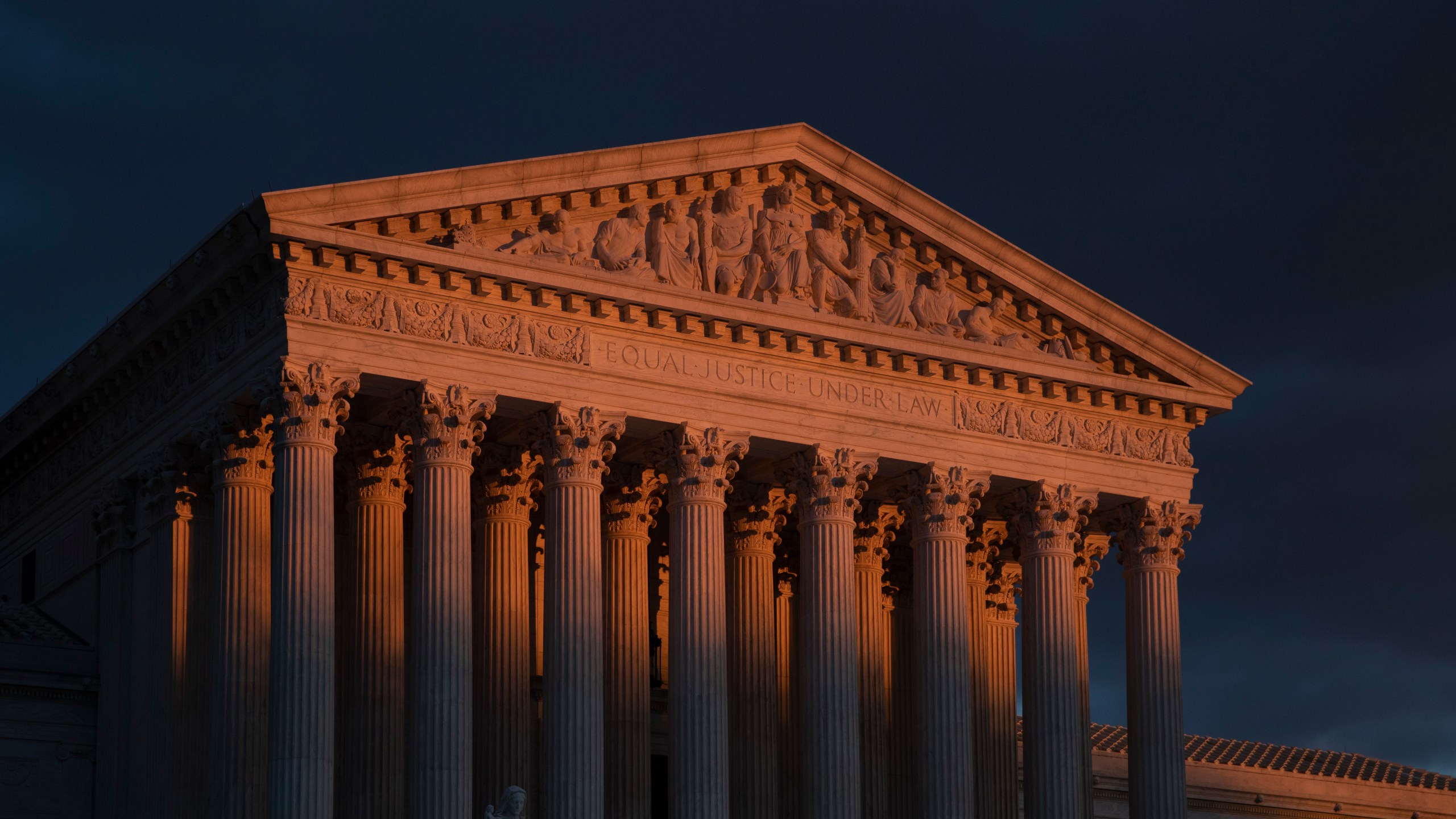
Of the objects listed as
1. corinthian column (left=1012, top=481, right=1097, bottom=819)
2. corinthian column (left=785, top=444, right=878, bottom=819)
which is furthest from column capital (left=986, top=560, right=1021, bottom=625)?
corinthian column (left=785, top=444, right=878, bottom=819)

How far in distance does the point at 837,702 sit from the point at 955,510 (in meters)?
5.54

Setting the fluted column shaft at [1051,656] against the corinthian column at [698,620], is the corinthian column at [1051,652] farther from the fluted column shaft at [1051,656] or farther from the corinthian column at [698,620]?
the corinthian column at [698,620]

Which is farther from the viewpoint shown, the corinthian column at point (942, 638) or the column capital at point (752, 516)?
the column capital at point (752, 516)

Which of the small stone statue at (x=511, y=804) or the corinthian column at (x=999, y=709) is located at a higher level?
the corinthian column at (x=999, y=709)

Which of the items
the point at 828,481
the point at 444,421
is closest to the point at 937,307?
the point at 828,481

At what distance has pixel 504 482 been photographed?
49625 mm

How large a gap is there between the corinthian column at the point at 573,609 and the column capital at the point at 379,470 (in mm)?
3388

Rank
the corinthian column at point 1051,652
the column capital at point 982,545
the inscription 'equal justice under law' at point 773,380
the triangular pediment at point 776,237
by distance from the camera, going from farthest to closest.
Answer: the column capital at point 982,545 < the corinthian column at point 1051,652 < the inscription 'equal justice under law' at point 773,380 < the triangular pediment at point 776,237

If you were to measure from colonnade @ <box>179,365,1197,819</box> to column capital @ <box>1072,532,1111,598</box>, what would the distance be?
0.29 feet

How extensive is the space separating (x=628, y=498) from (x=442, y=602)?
310 inches

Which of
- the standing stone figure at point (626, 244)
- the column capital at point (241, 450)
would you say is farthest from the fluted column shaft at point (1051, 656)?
the column capital at point (241, 450)

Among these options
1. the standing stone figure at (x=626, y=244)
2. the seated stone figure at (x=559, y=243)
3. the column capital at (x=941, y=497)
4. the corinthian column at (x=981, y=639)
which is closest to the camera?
the seated stone figure at (x=559, y=243)

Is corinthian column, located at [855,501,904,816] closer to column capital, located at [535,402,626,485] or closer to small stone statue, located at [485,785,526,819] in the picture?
column capital, located at [535,402,626,485]

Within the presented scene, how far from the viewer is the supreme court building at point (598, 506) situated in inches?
1737
